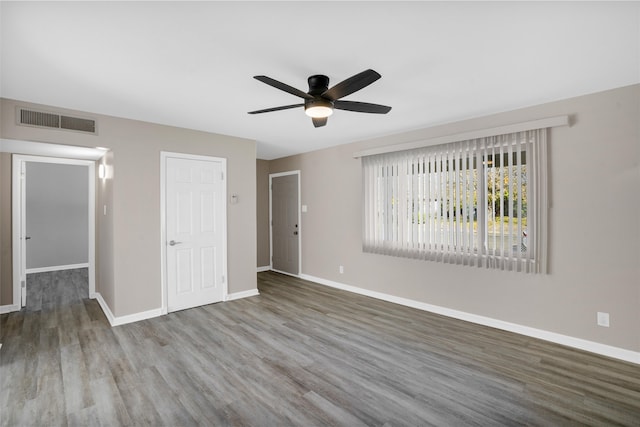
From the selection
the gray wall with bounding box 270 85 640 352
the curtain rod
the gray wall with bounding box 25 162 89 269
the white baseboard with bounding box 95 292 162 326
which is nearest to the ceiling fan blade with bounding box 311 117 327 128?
the curtain rod

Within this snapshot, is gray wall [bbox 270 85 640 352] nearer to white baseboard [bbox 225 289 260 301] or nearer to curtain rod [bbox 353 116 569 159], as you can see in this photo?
curtain rod [bbox 353 116 569 159]

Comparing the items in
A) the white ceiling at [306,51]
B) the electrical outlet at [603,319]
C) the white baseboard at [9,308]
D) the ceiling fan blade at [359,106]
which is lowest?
the white baseboard at [9,308]

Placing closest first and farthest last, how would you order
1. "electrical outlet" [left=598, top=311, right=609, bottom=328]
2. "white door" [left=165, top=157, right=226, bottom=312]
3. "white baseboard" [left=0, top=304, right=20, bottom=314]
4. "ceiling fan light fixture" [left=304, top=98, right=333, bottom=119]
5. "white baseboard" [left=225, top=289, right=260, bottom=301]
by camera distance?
"ceiling fan light fixture" [left=304, top=98, right=333, bottom=119] → "electrical outlet" [left=598, top=311, right=609, bottom=328] → "white baseboard" [left=0, top=304, right=20, bottom=314] → "white door" [left=165, top=157, right=226, bottom=312] → "white baseboard" [left=225, top=289, right=260, bottom=301]

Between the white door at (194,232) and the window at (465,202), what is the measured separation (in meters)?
2.34

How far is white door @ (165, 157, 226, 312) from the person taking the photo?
13.5ft

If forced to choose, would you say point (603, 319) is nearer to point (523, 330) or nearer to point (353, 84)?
point (523, 330)

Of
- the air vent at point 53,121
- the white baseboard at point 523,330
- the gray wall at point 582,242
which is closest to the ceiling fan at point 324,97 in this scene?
the gray wall at point 582,242

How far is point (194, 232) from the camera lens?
→ 4312 mm

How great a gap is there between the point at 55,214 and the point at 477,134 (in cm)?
861

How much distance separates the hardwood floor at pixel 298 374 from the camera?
81.0 inches

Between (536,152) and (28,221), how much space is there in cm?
932

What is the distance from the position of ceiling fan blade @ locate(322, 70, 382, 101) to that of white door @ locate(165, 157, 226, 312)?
2721 mm

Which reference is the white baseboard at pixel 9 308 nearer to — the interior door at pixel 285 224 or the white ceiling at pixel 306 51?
the white ceiling at pixel 306 51

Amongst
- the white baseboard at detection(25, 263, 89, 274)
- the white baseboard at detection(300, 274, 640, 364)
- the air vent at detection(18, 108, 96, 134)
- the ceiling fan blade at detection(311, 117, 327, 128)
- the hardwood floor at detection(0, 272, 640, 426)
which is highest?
the air vent at detection(18, 108, 96, 134)
